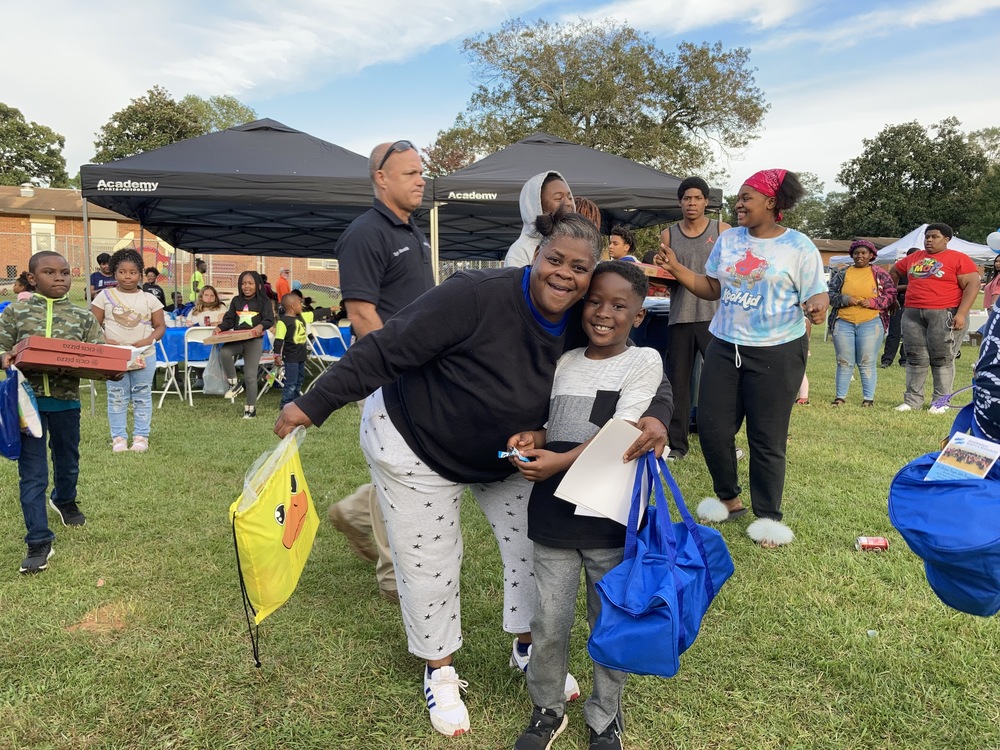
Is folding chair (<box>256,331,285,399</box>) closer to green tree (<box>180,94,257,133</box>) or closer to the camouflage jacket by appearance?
the camouflage jacket

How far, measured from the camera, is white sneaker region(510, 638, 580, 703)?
255 cm

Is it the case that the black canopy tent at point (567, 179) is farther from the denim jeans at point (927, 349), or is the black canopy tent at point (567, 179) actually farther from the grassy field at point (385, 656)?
the grassy field at point (385, 656)

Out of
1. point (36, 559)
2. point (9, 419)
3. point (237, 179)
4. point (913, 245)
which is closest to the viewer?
point (9, 419)

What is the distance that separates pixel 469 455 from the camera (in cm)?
227

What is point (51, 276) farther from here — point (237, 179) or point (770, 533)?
point (770, 533)

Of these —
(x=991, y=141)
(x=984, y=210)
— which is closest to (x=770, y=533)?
(x=984, y=210)

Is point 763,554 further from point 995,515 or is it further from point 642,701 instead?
point 995,515

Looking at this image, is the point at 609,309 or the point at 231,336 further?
the point at 231,336

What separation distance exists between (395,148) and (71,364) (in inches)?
84.2

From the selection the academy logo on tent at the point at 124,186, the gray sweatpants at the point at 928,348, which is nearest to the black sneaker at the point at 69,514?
the academy logo on tent at the point at 124,186

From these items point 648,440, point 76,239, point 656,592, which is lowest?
point 656,592

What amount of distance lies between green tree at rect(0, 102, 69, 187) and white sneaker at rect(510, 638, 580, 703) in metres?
57.6

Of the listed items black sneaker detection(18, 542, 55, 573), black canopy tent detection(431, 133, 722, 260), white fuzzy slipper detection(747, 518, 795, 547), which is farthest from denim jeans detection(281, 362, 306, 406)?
white fuzzy slipper detection(747, 518, 795, 547)

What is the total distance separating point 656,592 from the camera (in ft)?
5.93
